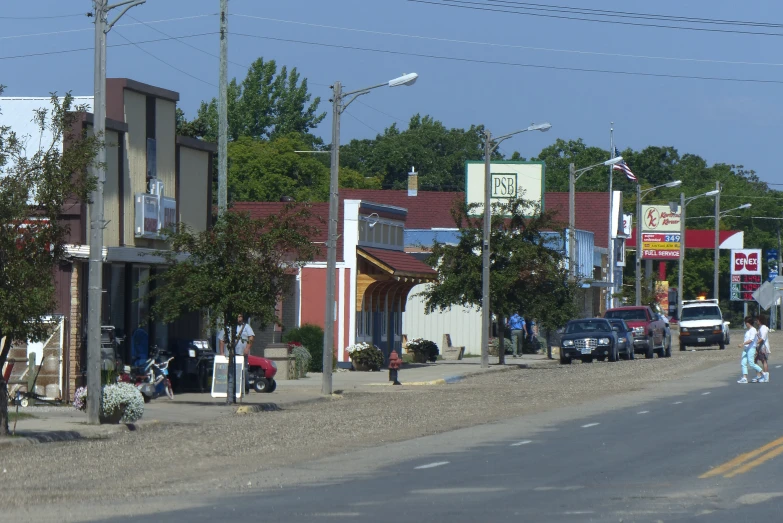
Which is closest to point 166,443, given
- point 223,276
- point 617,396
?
point 223,276

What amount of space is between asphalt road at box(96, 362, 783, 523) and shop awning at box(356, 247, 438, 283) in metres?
Result: 20.8

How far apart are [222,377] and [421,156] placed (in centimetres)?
8065

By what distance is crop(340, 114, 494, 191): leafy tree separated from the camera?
105500 millimetres

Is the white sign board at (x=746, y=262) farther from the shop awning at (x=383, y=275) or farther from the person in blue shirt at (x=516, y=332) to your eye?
the shop awning at (x=383, y=275)

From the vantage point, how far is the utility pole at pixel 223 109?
30.8 meters

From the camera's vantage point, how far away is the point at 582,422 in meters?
21.8

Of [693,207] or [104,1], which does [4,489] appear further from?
[693,207]

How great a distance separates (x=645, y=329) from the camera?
51.2 m

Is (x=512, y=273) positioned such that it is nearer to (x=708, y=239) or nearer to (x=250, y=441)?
(x=250, y=441)

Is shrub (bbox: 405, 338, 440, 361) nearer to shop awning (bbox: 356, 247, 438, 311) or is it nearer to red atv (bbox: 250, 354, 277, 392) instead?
shop awning (bbox: 356, 247, 438, 311)

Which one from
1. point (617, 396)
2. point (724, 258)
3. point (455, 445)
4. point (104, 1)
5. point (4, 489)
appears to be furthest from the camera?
point (724, 258)

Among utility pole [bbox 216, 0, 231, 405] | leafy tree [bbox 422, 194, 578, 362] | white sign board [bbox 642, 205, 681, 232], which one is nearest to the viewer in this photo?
utility pole [bbox 216, 0, 231, 405]

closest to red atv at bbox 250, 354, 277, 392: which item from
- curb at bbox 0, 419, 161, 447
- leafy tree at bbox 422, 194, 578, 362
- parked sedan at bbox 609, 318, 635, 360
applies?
curb at bbox 0, 419, 161, 447

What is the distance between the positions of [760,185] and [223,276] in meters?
121
